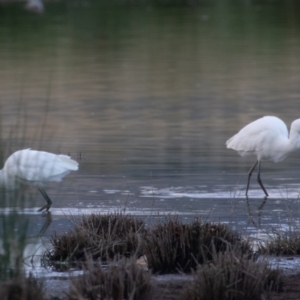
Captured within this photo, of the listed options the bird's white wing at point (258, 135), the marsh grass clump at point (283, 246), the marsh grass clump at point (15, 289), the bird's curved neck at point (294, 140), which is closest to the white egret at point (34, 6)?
the bird's white wing at point (258, 135)

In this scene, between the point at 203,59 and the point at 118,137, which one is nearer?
the point at 118,137

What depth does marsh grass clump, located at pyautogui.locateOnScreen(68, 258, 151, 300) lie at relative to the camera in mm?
5188

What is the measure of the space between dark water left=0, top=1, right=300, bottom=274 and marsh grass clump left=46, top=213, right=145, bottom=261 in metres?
0.51

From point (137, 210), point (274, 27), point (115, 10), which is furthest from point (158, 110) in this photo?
point (115, 10)

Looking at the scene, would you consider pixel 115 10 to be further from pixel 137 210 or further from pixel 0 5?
pixel 137 210

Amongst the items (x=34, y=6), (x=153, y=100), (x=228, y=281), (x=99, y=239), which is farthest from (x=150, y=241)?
(x=34, y=6)

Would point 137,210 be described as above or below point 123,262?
below

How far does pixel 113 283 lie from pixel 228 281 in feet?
2.15

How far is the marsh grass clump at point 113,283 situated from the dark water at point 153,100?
0.60m

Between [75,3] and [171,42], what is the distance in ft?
46.5

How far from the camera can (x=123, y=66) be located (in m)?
23.4

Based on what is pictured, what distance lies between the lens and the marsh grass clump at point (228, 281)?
17.3ft

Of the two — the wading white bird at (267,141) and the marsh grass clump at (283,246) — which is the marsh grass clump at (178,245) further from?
the wading white bird at (267,141)

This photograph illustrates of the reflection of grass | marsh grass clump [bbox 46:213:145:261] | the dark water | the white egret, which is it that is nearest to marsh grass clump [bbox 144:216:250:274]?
the reflection of grass
